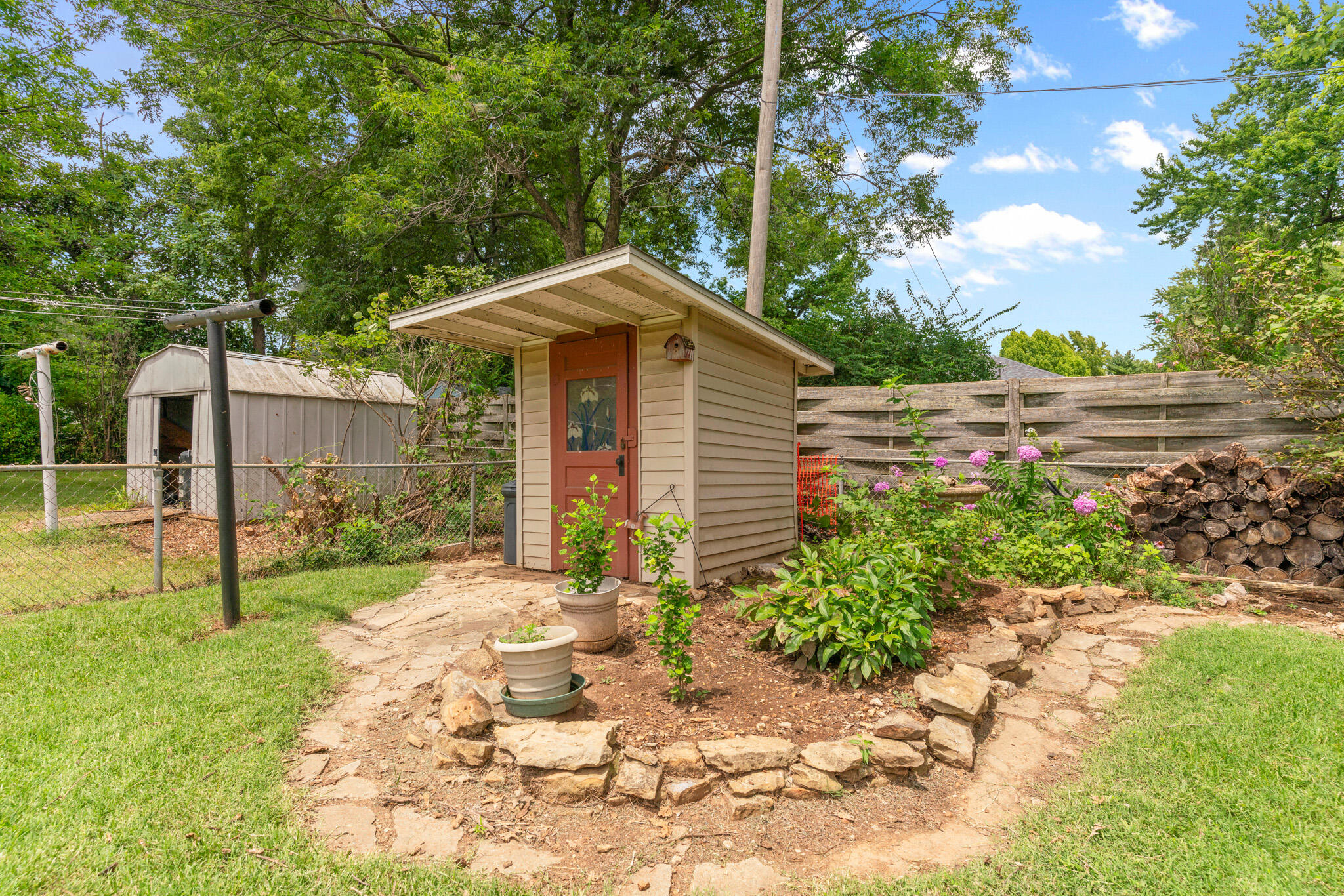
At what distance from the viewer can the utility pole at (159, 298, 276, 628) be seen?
3.71 meters

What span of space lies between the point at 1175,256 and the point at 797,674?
1607cm

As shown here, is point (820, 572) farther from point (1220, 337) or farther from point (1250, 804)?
point (1220, 337)

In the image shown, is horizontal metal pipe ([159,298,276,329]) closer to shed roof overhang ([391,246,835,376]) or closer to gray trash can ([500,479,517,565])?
shed roof overhang ([391,246,835,376])

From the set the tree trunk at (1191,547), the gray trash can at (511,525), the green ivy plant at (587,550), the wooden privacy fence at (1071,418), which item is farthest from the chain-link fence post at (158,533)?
the tree trunk at (1191,547)

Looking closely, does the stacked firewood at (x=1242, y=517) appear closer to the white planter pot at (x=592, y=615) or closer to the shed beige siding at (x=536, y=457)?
the white planter pot at (x=592, y=615)

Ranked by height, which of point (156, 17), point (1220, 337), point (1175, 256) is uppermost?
point (156, 17)

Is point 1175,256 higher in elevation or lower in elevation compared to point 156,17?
lower

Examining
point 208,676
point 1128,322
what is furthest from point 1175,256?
point 208,676

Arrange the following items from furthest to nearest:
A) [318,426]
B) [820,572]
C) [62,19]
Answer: [62,19], [318,426], [820,572]

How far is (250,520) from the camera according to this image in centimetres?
752

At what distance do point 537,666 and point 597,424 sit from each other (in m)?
2.91

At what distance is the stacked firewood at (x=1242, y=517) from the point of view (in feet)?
14.9

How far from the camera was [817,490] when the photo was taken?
733cm

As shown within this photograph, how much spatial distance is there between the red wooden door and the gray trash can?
622mm
